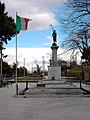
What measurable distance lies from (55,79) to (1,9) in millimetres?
14521

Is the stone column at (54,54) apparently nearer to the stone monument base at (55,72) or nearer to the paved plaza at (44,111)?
the stone monument base at (55,72)

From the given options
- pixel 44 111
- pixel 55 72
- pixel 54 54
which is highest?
pixel 54 54

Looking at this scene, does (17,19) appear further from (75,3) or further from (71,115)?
(71,115)

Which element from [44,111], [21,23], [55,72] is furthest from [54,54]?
[44,111]

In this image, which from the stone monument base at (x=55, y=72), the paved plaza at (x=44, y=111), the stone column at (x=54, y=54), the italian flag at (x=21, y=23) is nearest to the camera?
the paved plaza at (x=44, y=111)

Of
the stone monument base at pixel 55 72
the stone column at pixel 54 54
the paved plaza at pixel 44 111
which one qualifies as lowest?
the paved plaza at pixel 44 111

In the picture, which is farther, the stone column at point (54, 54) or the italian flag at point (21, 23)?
the stone column at point (54, 54)

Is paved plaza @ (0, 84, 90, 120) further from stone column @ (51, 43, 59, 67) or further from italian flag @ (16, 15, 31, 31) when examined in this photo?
stone column @ (51, 43, 59, 67)

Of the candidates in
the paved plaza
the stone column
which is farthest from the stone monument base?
the paved plaza

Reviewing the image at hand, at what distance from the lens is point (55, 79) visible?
52.8 metres

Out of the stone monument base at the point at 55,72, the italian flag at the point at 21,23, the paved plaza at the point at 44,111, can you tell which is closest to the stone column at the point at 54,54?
the stone monument base at the point at 55,72

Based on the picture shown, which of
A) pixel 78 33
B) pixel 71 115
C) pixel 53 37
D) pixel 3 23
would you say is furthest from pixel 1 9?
pixel 71 115

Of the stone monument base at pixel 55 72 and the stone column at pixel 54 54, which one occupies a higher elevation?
the stone column at pixel 54 54

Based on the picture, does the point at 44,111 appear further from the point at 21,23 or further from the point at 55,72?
the point at 55,72
